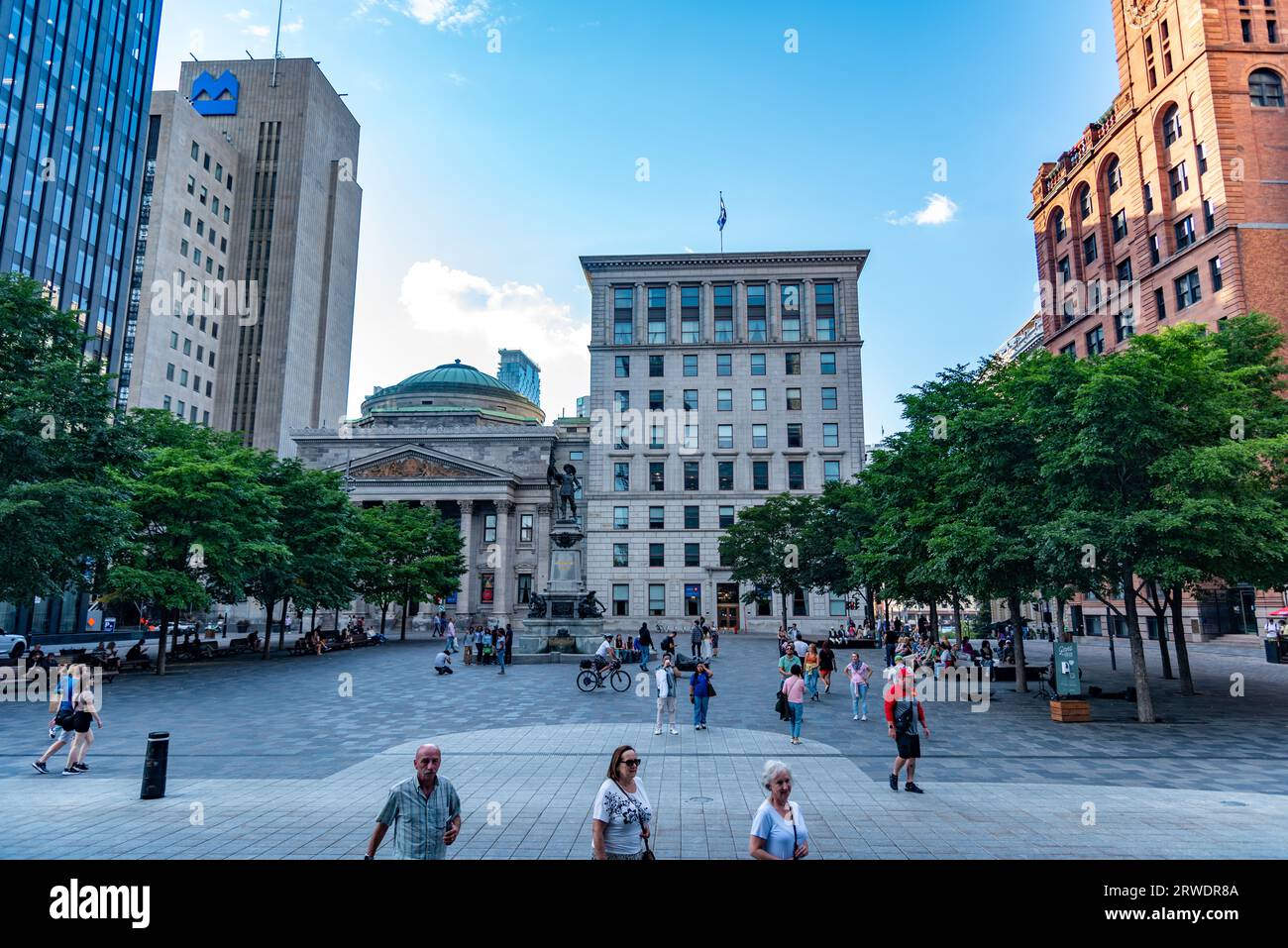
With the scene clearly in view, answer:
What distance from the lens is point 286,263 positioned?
91.9 metres

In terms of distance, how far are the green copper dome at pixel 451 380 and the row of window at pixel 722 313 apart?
28969mm

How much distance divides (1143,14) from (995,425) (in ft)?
165

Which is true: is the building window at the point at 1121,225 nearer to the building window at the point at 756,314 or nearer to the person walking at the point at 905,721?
the building window at the point at 756,314

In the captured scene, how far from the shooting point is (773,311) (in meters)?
69.8

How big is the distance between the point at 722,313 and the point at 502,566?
106ft

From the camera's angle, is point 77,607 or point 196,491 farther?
point 77,607

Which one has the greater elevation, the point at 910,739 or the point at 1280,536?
the point at 1280,536

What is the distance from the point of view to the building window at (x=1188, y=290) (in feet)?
146

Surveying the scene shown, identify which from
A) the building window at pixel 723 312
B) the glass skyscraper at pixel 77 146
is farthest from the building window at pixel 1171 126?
the glass skyscraper at pixel 77 146

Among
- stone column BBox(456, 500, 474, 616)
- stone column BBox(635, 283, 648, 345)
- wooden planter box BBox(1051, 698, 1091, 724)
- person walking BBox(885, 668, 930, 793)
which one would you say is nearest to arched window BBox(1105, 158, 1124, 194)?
stone column BBox(635, 283, 648, 345)

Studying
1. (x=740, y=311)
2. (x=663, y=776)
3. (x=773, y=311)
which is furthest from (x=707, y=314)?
(x=663, y=776)

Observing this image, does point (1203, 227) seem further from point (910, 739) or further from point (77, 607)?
point (77, 607)
